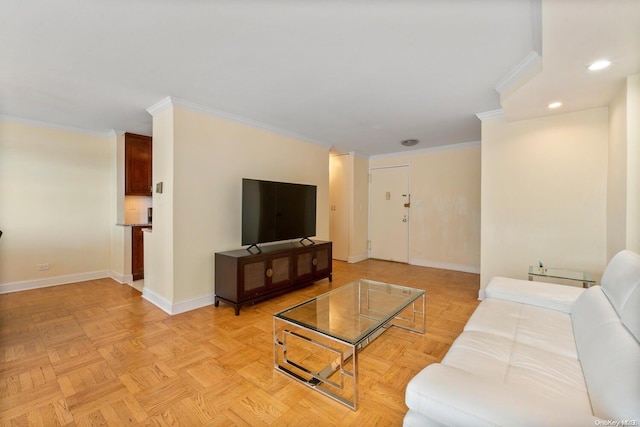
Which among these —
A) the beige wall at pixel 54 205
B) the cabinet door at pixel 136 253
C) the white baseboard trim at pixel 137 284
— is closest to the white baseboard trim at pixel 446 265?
the white baseboard trim at pixel 137 284

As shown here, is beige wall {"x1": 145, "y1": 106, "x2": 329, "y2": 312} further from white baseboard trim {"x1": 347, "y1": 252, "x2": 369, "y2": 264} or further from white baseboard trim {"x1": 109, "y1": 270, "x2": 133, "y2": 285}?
white baseboard trim {"x1": 347, "y1": 252, "x2": 369, "y2": 264}

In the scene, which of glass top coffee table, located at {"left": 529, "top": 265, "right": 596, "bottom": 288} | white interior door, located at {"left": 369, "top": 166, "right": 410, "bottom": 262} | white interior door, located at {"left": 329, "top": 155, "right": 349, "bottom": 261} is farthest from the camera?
white interior door, located at {"left": 329, "top": 155, "right": 349, "bottom": 261}

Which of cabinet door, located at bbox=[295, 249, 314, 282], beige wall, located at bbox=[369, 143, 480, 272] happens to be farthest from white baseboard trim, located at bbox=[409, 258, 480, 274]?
cabinet door, located at bbox=[295, 249, 314, 282]

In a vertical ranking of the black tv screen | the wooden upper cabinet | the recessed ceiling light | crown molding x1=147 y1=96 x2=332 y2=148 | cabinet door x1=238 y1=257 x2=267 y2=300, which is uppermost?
crown molding x1=147 y1=96 x2=332 y2=148

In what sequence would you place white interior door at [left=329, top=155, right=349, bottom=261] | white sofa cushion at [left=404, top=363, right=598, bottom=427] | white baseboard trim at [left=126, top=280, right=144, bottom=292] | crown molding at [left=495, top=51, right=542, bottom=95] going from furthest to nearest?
white interior door at [left=329, top=155, right=349, bottom=261] → white baseboard trim at [left=126, top=280, right=144, bottom=292] → crown molding at [left=495, top=51, right=542, bottom=95] → white sofa cushion at [left=404, top=363, right=598, bottom=427]

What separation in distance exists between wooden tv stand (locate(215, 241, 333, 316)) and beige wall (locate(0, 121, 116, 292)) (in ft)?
8.13

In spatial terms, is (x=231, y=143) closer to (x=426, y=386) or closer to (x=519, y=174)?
(x=426, y=386)

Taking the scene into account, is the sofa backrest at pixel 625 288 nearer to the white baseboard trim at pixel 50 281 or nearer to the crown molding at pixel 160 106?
the crown molding at pixel 160 106

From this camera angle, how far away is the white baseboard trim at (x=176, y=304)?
2891 millimetres

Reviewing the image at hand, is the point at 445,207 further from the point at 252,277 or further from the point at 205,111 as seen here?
the point at 205,111

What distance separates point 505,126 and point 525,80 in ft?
3.62

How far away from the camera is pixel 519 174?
3.15 m

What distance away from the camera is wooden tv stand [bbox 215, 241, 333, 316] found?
292cm

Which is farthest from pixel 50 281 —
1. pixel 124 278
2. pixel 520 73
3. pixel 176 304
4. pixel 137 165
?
pixel 520 73
